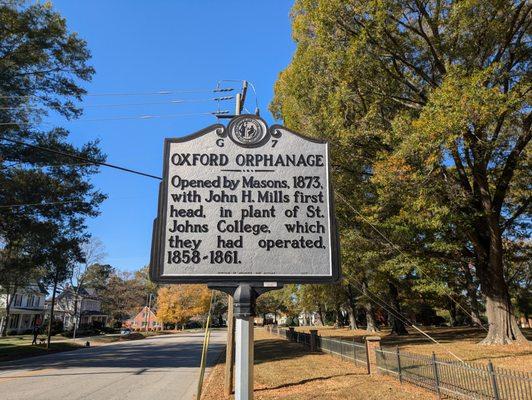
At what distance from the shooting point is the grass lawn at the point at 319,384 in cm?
1030

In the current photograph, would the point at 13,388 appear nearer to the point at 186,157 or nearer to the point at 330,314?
the point at 186,157

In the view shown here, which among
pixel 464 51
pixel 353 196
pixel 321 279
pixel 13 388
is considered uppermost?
pixel 464 51

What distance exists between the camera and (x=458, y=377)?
30.0 feet

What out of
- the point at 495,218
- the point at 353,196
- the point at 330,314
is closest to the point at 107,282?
the point at 330,314

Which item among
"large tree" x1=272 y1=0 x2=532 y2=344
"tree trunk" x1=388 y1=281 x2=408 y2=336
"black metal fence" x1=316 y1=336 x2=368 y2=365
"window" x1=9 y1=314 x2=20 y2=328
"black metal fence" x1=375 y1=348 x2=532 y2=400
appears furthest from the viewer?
"window" x1=9 y1=314 x2=20 y2=328

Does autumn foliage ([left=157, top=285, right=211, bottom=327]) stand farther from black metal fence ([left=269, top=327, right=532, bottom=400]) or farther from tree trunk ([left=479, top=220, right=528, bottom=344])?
black metal fence ([left=269, top=327, right=532, bottom=400])

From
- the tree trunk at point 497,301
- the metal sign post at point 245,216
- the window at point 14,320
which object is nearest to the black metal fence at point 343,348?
the tree trunk at point 497,301

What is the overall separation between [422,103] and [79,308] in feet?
215

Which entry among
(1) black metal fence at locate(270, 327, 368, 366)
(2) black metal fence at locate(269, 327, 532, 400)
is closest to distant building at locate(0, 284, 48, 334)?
(1) black metal fence at locate(270, 327, 368, 366)

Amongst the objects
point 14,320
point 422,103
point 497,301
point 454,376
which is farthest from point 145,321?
point 454,376

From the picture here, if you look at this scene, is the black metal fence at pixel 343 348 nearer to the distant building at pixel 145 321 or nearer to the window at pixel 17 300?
the window at pixel 17 300

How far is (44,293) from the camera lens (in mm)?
69625

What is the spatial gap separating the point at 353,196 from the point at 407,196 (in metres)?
4.80

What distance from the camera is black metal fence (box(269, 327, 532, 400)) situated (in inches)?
298
